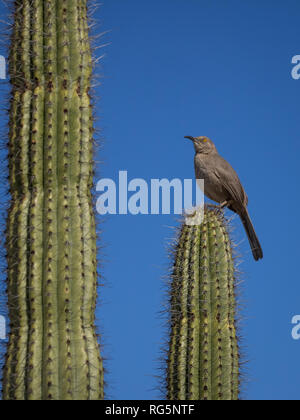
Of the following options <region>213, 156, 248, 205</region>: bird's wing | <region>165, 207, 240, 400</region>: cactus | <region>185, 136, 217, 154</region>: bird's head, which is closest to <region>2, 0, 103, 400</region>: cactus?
<region>165, 207, 240, 400</region>: cactus

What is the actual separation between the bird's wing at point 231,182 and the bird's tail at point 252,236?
0.14 metres

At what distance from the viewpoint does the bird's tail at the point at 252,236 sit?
23.4 ft

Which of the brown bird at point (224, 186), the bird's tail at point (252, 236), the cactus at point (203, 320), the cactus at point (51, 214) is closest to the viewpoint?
the cactus at point (51, 214)

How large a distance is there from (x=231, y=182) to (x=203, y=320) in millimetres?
2198

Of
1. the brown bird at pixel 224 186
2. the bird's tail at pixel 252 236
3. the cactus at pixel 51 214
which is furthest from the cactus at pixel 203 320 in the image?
the brown bird at pixel 224 186

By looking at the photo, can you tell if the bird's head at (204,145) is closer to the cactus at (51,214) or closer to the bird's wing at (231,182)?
the bird's wing at (231,182)

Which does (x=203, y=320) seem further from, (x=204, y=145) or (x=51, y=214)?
(x=204, y=145)

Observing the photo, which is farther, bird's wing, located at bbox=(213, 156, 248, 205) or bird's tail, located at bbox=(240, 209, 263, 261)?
bird's wing, located at bbox=(213, 156, 248, 205)

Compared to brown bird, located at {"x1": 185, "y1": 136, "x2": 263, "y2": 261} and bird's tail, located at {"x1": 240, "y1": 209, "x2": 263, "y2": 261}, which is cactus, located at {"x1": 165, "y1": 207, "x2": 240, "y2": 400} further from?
brown bird, located at {"x1": 185, "y1": 136, "x2": 263, "y2": 261}

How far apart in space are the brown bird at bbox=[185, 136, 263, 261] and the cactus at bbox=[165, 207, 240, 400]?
5.14 feet

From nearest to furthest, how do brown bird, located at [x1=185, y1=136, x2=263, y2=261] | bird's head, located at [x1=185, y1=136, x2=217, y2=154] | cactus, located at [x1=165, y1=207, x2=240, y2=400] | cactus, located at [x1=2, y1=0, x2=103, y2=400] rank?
cactus, located at [x1=2, y1=0, x2=103, y2=400] → cactus, located at [x1=165, y1=207, x2=240, y2=400] → brown bird, located at [x1=185, y1=136, x2=263, y2=261] → bird's head, located at [x1=185, y1=136, x2=217, y2=154]

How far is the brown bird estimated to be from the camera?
24.1 feet

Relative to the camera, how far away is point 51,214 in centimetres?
451
